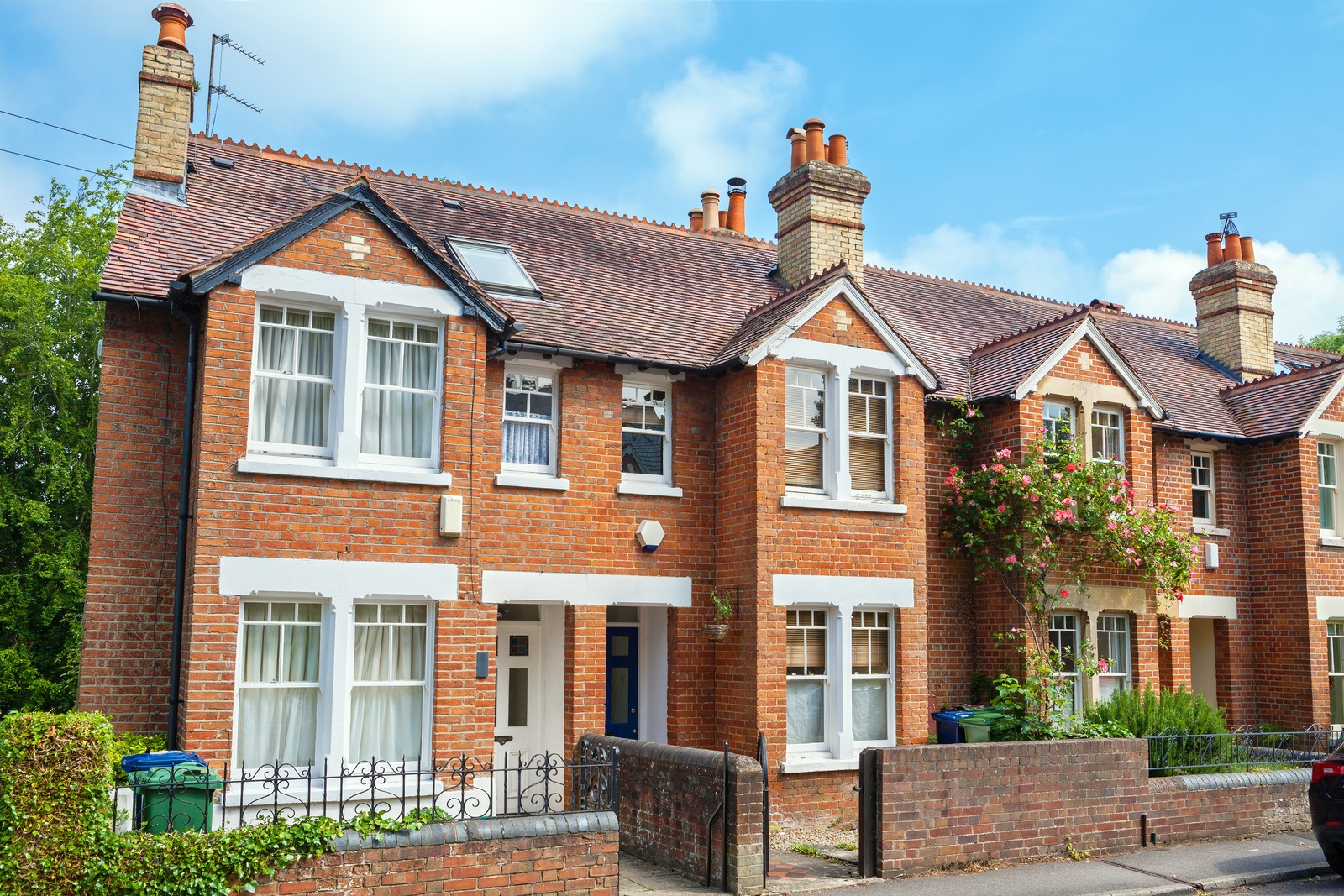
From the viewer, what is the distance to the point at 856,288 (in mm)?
15109

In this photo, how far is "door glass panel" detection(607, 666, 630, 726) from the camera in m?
15.2

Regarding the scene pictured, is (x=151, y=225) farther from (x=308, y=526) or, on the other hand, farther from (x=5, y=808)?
(x=5, y=808)

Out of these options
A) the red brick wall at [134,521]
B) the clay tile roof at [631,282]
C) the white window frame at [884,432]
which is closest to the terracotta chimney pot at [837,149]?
the clay tile roof at [631,282]

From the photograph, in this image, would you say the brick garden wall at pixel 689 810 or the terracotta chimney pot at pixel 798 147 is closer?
the brick garden wall at pixel 689 810

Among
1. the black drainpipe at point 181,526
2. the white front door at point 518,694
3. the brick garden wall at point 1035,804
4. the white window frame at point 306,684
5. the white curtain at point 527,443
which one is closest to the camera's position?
the brick garden wall at point 1035,804

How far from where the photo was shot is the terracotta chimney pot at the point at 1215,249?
22.6m

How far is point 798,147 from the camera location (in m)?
18.4

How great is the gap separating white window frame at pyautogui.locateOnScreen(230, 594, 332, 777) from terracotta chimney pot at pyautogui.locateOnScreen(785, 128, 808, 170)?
35.3ft

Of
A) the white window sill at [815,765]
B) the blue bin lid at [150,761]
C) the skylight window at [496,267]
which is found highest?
the skylight window at [496,267]

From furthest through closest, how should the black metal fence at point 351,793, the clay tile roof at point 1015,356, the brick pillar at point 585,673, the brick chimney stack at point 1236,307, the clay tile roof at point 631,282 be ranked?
the brick chimney stack at point 1236,307 → the clay tile roof at point 1015,356 → the clay tile roof at point 631,282 → the brick pillar at point 585,673 → the black metal fence at point 351,793

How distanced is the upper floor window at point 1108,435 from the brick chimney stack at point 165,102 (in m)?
13.8

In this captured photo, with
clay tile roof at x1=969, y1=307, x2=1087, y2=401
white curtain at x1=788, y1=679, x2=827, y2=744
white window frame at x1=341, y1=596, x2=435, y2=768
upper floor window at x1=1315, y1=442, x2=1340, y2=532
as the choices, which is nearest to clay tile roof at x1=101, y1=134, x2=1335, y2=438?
clay tile roof at x1=969, y1=307, x2=1087, y2=401

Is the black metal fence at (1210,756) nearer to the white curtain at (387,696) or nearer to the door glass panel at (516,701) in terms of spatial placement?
the door glass panel at (516,701)

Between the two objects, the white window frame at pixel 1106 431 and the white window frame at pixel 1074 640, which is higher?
the white window frame at pixel 1106 431
